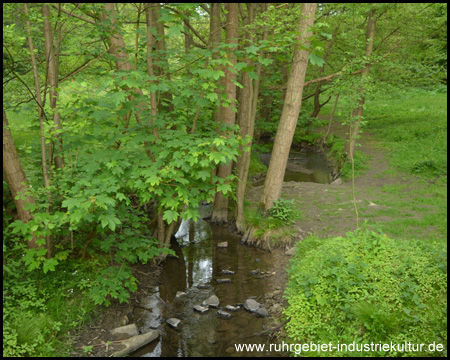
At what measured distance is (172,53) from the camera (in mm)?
6023

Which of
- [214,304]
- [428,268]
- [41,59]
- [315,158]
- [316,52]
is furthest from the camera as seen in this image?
[315,158]

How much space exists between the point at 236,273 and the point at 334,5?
12.5 metres

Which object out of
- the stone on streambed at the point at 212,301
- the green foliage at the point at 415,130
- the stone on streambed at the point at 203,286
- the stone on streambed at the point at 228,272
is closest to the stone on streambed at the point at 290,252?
the stone on streambed at the point at 228,272

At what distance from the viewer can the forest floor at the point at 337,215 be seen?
5582mm

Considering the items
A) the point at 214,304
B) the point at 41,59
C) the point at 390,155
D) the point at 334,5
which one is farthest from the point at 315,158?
the point at 41,59

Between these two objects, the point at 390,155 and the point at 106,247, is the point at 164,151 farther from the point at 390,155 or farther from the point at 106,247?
the point at 390,155

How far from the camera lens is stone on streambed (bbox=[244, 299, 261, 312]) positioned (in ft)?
20.4

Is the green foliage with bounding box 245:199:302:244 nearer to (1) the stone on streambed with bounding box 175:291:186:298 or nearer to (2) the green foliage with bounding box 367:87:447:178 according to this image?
(1) the stone on streambed with bounding box 175:291:186:298

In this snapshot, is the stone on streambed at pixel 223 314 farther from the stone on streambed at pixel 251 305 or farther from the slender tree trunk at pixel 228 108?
the slender tree trunk at pixel 228 108

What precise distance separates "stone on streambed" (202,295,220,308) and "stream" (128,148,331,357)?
0.33ft

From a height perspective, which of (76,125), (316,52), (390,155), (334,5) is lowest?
(390,155)

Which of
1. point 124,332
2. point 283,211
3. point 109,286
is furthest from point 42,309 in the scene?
point 283,211

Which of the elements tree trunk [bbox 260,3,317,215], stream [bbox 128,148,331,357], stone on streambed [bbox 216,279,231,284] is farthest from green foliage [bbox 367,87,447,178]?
stone on streambed [bbox 216,279,231,284]

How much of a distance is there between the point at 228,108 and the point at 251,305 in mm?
5271
